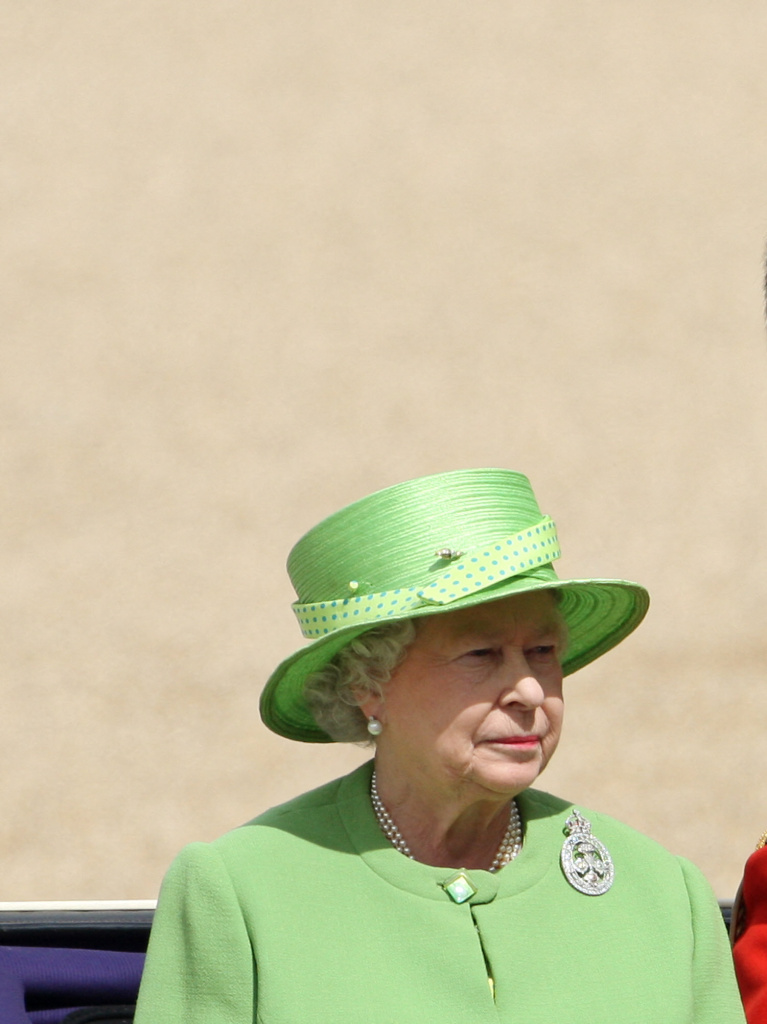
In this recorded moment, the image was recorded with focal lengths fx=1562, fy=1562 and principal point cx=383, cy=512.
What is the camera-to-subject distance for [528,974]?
2.36 meters

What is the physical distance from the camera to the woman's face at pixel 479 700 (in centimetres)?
237

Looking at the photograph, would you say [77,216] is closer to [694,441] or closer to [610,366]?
[610,366]

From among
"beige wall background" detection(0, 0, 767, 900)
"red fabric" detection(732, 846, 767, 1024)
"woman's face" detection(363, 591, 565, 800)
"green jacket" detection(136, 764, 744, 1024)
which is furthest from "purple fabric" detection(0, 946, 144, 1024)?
"beige wall background" detection(0, 0, 767, 900)

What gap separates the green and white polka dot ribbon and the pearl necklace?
1.00 feet

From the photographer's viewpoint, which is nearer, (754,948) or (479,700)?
(479,700)

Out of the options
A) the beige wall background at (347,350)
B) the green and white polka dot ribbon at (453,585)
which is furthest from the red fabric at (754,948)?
the beige wall background at (347,350)

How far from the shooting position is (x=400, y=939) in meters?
2.35

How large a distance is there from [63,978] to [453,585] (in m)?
1.10

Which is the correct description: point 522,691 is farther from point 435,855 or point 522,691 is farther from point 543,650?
point 435,855

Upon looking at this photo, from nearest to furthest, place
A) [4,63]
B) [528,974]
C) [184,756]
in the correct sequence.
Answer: [528,974] < [184,756] < [4,63]

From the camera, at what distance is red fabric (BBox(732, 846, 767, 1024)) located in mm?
2461

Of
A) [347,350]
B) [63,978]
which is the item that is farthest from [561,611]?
[347,350]

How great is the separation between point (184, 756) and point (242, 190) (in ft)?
9.90

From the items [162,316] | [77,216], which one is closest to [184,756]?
[162,316]
